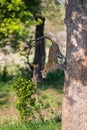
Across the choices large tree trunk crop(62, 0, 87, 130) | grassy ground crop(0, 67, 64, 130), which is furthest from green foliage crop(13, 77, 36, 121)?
grassy ground crop(0, 67, 64, 130)

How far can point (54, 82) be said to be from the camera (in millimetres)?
15844

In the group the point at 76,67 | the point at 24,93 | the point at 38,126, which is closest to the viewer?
the point at 76,67

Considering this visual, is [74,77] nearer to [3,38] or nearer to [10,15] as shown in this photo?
[10,15]

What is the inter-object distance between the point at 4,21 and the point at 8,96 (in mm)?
2732

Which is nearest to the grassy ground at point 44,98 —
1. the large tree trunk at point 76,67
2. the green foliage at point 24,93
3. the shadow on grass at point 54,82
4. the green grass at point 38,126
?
the shadow on grass at point 54,82

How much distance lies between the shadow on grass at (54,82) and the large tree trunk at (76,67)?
7927 mm

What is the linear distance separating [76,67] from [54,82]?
931cm

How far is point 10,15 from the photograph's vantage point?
13.3m

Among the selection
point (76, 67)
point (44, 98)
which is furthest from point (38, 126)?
point (44, 98)

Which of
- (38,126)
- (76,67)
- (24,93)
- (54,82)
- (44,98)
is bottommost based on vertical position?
(44,98)

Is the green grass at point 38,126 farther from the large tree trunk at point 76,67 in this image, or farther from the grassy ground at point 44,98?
the grassy ground at point 44,98

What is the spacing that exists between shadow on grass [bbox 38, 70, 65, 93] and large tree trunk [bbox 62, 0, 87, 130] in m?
7.93

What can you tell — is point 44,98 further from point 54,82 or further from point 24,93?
point 24,93

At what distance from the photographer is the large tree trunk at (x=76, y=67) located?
6441 mm
